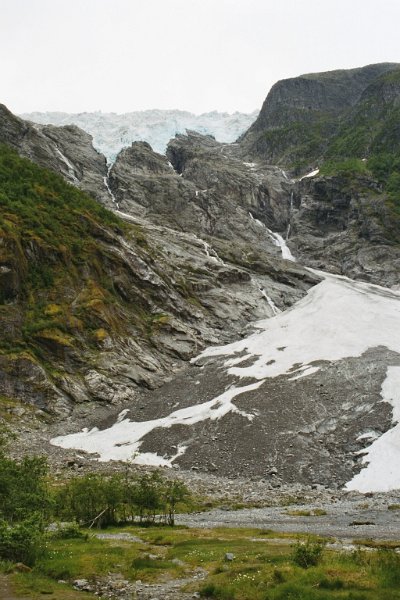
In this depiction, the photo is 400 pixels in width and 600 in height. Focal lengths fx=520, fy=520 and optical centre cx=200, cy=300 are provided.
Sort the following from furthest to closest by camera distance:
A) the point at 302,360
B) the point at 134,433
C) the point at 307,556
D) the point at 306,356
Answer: the point at 306,356
the point at 302,360
the point at 134,433
the point at 307,556

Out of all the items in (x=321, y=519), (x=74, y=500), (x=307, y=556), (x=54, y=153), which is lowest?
(x=321, y=519)

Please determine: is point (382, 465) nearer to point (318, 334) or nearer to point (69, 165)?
point (318, 334)

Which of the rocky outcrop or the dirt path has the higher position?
the rocky outcrop

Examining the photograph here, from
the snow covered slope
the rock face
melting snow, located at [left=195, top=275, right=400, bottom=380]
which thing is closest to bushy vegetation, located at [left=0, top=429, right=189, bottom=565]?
the snow covered slope

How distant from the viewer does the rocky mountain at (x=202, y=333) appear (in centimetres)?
6009

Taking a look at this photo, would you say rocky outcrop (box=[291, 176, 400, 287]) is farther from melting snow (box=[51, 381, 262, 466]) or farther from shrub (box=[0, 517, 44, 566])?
shrub (box=[0, 517, 44, 566])

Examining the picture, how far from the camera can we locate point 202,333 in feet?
349

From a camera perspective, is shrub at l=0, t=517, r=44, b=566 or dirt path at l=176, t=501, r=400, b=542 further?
dirt path at l=176, t=501, r=400, b=542

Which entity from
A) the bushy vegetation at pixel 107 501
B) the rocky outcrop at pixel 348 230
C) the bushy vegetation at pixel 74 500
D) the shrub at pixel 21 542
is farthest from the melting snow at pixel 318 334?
the shrub at pixel 21 542

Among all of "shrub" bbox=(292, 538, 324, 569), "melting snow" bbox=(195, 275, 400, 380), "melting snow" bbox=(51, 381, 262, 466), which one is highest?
"melting snow" bbox=(195, 275, 400, 380)

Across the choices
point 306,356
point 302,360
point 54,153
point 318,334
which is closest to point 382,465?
point 302,360

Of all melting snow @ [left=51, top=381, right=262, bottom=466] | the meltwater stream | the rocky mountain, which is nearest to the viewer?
the meltwater stream

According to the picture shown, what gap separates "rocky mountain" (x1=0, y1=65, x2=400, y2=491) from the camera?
60.1m

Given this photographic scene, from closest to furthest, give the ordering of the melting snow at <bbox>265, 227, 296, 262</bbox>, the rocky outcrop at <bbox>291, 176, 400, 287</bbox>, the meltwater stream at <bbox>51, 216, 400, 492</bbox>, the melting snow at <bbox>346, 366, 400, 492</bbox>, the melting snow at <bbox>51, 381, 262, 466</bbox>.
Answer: the melting snow at <bbox>346, 366, 400, 492</bbox>
the meltwater stream at <bbox>51, 216, 400, 492</bbox>
the melting snow at <bbox>51, 381, 262, 466</bbox>
the rocky outcrop at <bbox>291, 176, 400, 287</bbox>
the melting snow at <bbox>265, 227, 296, 262</bbox>
